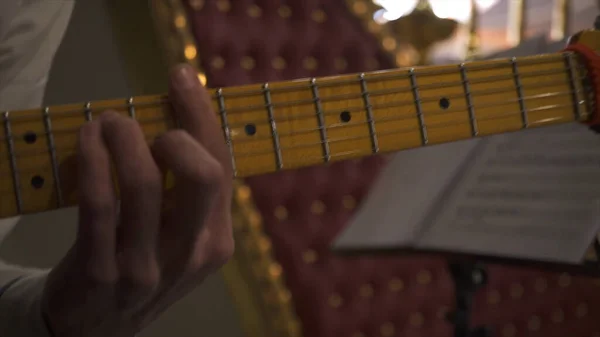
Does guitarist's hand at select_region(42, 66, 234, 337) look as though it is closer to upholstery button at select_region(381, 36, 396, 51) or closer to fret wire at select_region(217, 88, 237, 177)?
fret wire at select_region(217, 88, 237, 177)

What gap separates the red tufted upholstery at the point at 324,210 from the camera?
1.12m

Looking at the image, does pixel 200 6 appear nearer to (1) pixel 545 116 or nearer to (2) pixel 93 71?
(2) pixel 93 71

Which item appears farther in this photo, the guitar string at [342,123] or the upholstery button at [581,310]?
the upholstery button at [581,310]

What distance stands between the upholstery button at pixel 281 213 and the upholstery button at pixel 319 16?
0.48m

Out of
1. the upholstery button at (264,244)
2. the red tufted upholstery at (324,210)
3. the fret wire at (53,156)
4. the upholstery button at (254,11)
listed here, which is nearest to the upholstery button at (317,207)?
the red tufted upholstery at (324,210)

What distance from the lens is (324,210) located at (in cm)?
120

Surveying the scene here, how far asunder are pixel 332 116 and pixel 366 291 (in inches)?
31.5

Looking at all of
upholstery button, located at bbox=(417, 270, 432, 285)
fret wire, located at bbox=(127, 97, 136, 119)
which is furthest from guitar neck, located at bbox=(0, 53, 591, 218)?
upholstery button, located at bbox=(417, 270, 432, 285)

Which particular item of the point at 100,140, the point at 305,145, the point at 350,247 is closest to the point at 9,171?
the point at 100,140

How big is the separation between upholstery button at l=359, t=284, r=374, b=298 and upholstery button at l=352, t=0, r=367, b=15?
71cm

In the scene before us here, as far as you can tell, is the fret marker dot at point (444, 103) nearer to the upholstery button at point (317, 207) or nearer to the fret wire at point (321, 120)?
the fret wire at point (321, 120)

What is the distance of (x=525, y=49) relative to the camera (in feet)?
2.47

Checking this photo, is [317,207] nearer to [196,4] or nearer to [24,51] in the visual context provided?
[196,4]

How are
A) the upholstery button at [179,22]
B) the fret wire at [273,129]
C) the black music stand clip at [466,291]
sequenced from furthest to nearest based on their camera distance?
the upholstery button at [179,22]
the black music stand clip at [466,291]
the fret wire at [273,129]
